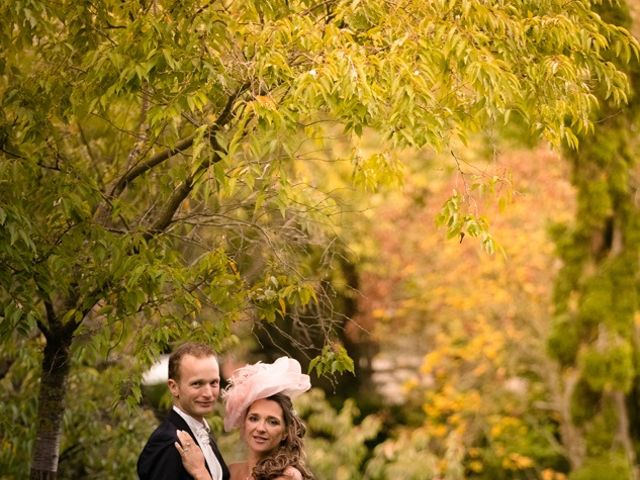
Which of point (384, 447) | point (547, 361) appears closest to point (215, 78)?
point (384, 447)

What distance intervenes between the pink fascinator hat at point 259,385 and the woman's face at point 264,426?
0.04 meters

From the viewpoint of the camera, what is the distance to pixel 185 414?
428 cm

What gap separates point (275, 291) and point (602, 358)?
7.48 meters

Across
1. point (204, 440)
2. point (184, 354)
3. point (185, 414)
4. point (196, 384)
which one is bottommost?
point (204, 440)

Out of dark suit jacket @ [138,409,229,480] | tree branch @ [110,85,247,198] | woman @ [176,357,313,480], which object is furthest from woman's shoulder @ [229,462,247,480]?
tree branch @ [110,85,247,198]

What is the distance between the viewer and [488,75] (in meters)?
4.70

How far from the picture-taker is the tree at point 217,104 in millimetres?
4730

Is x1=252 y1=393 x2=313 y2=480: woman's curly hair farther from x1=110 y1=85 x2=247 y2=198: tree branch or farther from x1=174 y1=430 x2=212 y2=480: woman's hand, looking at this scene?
x1=110 y1=85 x2=247 y2=198: tree branch

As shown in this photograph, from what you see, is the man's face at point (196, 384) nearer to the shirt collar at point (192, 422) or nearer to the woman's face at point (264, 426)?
the shirt collar at point (192, 422)

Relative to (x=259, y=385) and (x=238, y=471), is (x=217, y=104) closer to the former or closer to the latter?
(x=259, y=385)

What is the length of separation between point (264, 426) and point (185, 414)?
327mm

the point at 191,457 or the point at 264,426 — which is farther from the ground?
the point at 264,426

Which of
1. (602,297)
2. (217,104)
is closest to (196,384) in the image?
(217,104)

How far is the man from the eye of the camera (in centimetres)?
415
